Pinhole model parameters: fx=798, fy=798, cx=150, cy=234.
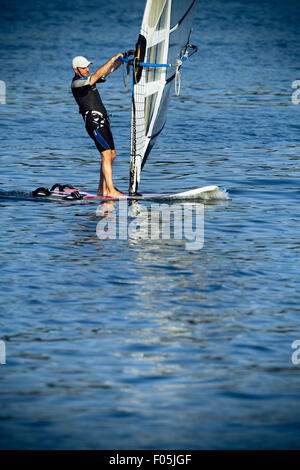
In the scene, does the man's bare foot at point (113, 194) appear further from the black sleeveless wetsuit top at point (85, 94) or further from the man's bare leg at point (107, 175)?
the black sleeveless wetsuit top at point (85, 94)

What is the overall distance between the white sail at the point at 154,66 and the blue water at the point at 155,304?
1.09 m

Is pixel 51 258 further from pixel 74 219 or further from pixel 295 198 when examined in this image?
pixel 295 198

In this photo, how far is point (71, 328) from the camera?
747cm

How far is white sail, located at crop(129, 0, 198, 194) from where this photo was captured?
40.4 ft

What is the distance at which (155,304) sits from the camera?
808 centimetres

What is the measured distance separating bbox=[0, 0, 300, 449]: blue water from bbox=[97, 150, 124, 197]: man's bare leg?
494mm

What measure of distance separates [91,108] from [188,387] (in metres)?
7.36

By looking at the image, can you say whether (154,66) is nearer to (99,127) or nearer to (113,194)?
(99,127)

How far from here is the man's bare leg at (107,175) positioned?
510 inches

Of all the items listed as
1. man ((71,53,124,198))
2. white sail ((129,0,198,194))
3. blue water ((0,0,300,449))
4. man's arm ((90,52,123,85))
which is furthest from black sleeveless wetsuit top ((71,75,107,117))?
blue water ((0,0,300,449))

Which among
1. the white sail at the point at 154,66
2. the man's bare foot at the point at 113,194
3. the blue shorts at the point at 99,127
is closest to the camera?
the white sail at the point at 154,66

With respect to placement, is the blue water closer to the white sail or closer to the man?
the man

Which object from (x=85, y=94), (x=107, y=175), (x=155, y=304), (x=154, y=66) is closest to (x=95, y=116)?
(x=85, y=94)

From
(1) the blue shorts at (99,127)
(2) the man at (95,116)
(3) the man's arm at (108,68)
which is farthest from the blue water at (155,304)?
(3) the man's arm at (108,68)
